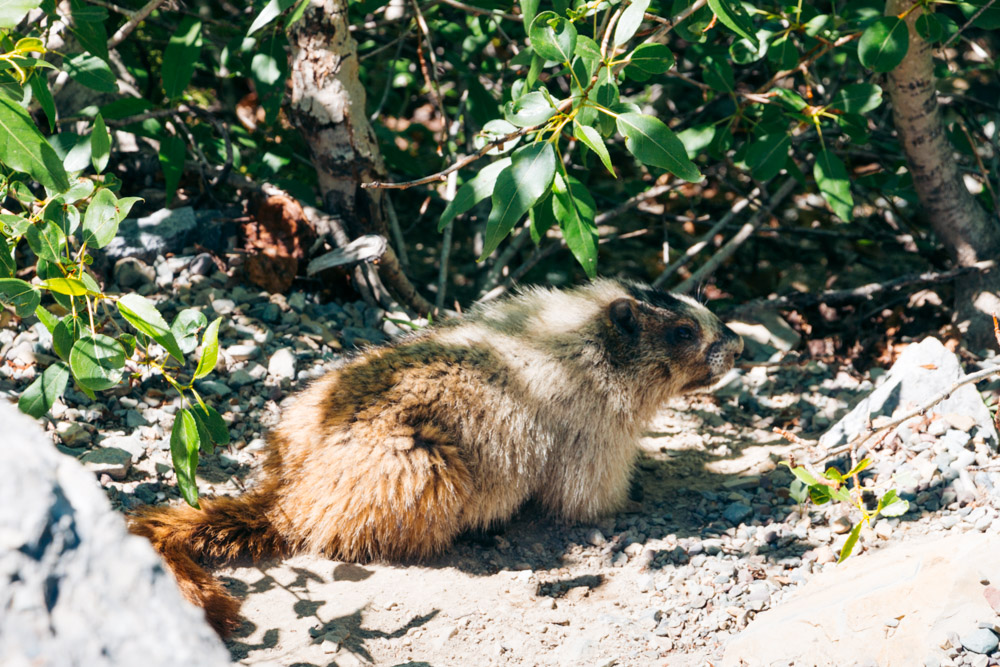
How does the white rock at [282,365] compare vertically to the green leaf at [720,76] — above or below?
below

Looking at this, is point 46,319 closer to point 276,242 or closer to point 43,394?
point 43,394

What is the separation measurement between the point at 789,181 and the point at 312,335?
3.56 m

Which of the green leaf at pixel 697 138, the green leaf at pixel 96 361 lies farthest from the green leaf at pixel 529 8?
the green leaf at pixel 96 361

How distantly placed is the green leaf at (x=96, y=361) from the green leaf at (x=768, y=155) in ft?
11.2

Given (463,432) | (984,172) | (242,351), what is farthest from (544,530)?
(984,172)

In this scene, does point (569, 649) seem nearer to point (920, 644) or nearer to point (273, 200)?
point (920, 644)

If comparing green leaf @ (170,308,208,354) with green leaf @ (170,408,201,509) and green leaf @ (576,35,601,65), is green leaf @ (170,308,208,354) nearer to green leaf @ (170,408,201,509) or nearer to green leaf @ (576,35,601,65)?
green leaf @ (170,408,201,509)

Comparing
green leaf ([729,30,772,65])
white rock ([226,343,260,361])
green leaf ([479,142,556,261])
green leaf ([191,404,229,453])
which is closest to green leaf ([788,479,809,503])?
green leaf ([479,142,556,261])

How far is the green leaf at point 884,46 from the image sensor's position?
13.1ft

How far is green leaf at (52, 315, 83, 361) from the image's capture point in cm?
288

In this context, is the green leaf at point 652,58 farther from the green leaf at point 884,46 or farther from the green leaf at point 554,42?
Result: the green leaf at point 884,46

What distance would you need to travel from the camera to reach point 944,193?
16.3ft

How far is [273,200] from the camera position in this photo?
531cm

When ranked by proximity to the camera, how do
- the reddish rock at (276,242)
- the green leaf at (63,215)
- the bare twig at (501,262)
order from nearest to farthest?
the green leaf at (63,215) → the reddish rock at (276,242) → the bare twig at (501,262)
